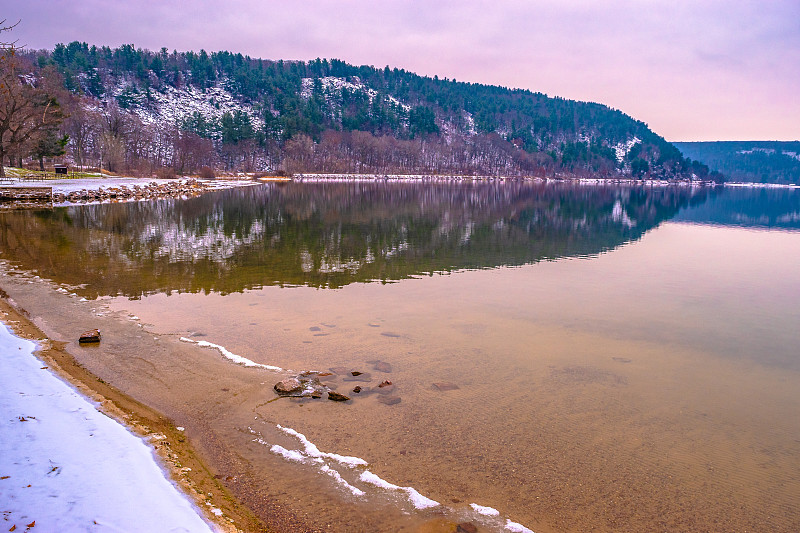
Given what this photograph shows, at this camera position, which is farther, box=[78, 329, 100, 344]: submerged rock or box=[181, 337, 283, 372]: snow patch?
box=[78, 329, 100, 344]: submerged rock

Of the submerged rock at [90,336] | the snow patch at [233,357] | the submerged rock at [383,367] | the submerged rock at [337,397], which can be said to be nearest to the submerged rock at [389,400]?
the submerged rock at [337,397]

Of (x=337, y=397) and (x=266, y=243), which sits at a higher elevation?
(x=266, y=243)

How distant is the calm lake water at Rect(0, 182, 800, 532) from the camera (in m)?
6.73

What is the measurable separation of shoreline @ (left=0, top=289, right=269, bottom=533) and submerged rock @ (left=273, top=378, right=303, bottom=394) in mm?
1921

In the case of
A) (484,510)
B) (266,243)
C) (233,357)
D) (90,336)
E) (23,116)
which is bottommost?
(484,510)

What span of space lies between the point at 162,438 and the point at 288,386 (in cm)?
253

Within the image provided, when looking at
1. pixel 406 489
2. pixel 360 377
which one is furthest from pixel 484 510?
pixel 360 377

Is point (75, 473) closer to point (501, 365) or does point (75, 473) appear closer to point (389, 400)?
point (389, 400)

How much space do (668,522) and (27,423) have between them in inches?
326

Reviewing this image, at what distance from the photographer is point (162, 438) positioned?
283 inches

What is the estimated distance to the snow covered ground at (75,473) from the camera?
5.08m

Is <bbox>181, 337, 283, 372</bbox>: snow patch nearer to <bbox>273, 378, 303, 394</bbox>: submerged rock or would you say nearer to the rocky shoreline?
<bbox>273, 378, 303, 394</bbox>: submerged rock

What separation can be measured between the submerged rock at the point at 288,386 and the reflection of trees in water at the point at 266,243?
329 inches

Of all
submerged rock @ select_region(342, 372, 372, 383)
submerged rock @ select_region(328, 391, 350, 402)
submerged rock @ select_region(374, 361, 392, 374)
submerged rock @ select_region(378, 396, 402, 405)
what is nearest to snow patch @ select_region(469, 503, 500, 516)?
submerged rock @ select_region(378, 396, 402, 405)
